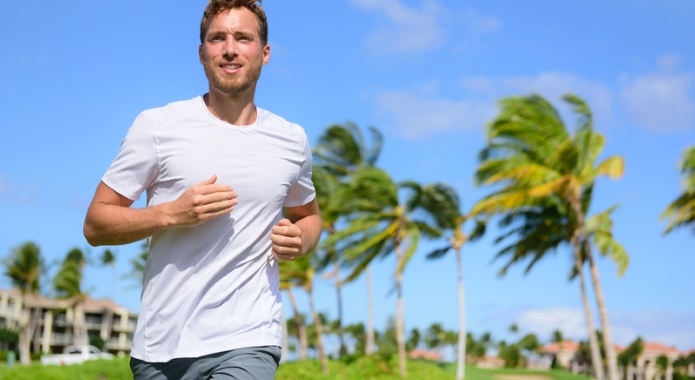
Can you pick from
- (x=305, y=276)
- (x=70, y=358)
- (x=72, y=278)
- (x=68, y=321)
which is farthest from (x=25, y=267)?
(x=305, y=276)

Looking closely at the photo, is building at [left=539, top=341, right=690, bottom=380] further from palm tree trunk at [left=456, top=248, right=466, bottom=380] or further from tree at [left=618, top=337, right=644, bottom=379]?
palm tree trunk at [left=456, top=248, right=466, bottom=380]

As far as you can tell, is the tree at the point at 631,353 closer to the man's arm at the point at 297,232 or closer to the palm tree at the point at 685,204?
the palm tree at the point at 685,204

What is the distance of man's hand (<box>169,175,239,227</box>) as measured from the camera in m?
2.61

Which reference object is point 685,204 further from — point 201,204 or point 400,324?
point 201,204

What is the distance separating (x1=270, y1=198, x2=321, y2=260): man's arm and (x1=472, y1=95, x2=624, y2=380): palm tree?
2247cm

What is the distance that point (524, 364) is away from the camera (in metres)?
102

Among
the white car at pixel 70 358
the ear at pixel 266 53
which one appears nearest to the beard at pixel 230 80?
the ear at pixel 266 53

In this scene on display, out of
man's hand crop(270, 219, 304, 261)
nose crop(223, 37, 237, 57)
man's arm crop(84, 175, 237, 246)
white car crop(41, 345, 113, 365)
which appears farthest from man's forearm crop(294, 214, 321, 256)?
white car crop(41, 345, 113, 365)

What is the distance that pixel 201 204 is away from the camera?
8.57 feet

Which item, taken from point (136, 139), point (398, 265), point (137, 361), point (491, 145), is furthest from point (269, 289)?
point (398, 265)

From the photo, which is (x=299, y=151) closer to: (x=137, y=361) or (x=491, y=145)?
(x=137, y=361)

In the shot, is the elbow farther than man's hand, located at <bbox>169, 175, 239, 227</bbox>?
Yes

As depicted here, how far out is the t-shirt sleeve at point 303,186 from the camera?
3.08 metres

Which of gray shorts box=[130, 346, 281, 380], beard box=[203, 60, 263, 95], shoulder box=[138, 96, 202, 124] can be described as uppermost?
beard box=[203, 60, 263, 95]
